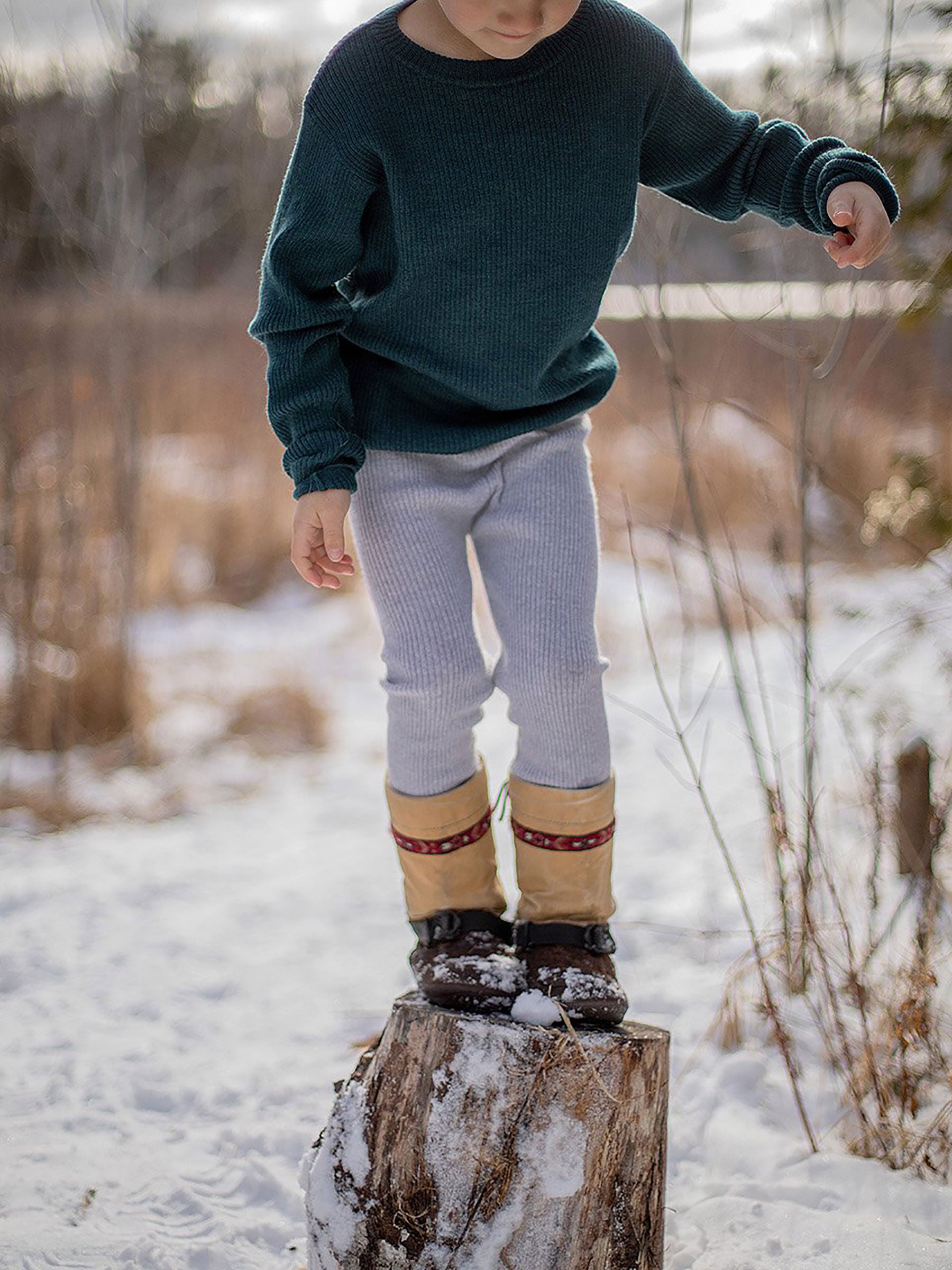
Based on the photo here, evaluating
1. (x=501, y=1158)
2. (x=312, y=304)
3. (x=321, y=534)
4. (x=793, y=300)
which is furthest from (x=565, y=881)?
(x=793, y=300)

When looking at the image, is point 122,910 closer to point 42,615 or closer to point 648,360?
point 42,615

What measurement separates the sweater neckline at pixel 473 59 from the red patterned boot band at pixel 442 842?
1000 millimetres

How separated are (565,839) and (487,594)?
1.20 ft

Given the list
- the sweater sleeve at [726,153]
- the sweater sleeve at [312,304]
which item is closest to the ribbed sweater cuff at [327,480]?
the sweater sleeve at [312,304]

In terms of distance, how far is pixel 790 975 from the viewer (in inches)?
91.0

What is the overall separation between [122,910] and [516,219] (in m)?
2.04

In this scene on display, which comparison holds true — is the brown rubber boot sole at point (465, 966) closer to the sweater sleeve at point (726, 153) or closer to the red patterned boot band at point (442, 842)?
the red patterned boot band at point (442, 842)

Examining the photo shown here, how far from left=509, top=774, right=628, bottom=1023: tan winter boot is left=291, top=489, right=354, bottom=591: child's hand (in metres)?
0.41

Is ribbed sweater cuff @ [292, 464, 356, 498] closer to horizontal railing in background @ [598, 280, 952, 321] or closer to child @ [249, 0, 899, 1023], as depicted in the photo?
child @ [249, 0, 899, 1023]

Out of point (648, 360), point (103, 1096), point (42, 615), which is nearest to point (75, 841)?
point (42, 615)

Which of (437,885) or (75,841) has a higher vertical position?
(75,841)

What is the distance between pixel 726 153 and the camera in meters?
1.59

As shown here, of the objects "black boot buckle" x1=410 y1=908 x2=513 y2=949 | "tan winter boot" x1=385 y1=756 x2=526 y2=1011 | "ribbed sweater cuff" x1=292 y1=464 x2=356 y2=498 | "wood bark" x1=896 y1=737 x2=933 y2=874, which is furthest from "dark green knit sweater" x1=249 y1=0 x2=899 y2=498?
"wood bark" x1=896 y1=737 x2=933 y2=874

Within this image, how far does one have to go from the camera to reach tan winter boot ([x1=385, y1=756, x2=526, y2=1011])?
1.62 m
